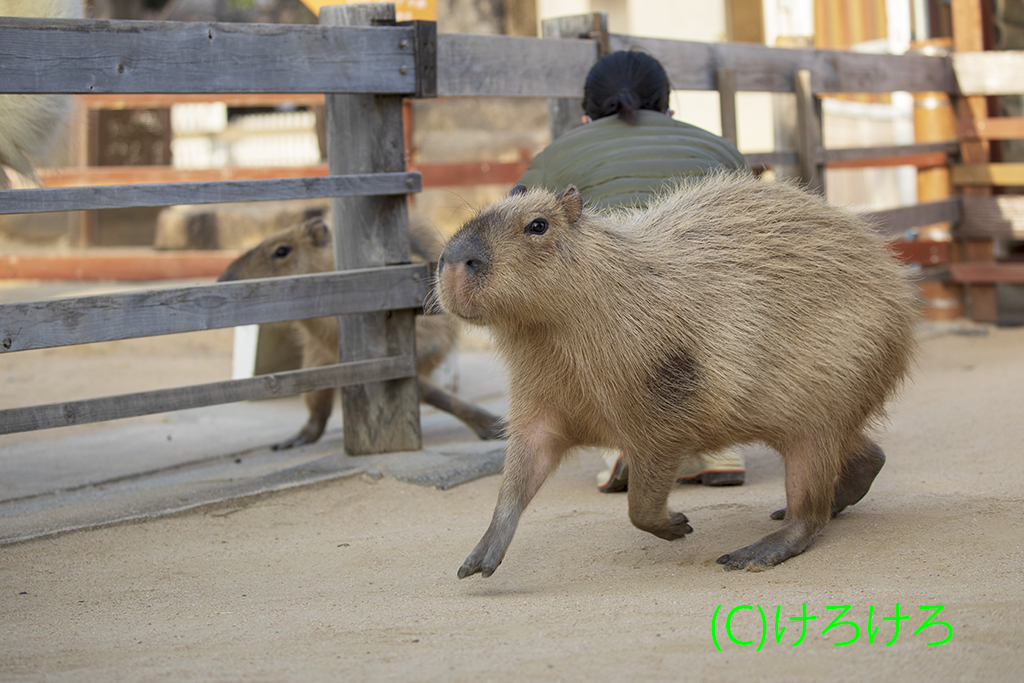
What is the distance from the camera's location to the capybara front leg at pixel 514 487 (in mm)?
2422

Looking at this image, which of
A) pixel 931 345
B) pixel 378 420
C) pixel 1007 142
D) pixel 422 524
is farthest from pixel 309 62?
pixel 1007 142

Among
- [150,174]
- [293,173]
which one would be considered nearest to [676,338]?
[293,173]

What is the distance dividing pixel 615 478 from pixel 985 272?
14.2 ft

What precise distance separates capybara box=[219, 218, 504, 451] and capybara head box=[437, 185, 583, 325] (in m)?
2.20

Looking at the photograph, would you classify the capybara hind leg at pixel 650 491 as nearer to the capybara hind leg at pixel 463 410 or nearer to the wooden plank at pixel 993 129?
the capybara hind leg at pixel 463 410

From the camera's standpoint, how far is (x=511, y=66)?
4.24m

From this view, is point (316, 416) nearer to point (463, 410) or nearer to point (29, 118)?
point (463, 410)

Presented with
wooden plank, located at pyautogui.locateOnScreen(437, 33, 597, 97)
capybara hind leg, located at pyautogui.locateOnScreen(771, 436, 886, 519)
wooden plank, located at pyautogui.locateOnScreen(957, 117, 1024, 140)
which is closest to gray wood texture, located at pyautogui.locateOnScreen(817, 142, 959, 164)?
wooden plank, located at pyautogui.locateOnScreen(957, 117, 1024, 140)

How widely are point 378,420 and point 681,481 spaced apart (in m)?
1.21

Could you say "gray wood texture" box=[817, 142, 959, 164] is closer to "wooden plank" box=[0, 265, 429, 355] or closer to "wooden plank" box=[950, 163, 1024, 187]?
"wooden plank" box=[950, 163, 1024, 187]

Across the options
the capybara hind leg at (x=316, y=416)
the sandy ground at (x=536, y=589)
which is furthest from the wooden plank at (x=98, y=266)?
the sandy ground at (x=536, y=589)

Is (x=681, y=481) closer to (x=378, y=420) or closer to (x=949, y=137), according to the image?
(x=378, y=420)

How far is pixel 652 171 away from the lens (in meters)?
3.43

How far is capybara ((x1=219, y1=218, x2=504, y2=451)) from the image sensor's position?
4664mm
